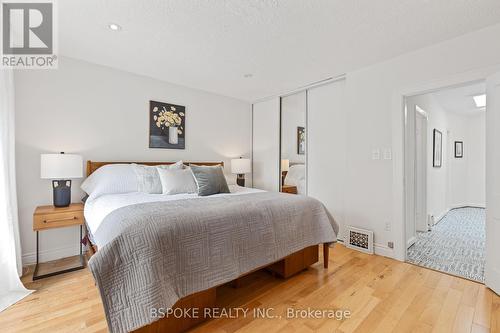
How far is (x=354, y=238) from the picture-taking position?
3.03 meters

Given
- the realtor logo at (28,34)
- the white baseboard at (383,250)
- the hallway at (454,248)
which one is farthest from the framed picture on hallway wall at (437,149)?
Answer: the realtor logo at (28,34)

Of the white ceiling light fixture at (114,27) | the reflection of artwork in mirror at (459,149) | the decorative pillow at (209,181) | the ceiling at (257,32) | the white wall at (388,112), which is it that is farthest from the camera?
the reflection of artwork in mirror at (459,149)

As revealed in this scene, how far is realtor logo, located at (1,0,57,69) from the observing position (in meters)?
1.91

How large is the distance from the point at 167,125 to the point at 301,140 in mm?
2177

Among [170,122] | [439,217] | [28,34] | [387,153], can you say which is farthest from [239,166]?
[439,217]

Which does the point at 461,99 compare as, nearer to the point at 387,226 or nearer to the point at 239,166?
the point at 387,226

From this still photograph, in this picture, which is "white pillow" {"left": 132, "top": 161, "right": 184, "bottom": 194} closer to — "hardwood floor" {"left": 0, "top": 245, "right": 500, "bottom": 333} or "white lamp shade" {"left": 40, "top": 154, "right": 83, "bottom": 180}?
"white lamp shade" {"left": 40, "top": 154, "right": 83, "bottom": 180}

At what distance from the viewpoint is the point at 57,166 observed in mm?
2352

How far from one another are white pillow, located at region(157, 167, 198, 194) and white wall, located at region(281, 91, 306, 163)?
188 centimetres

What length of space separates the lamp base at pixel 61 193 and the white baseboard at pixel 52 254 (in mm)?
601

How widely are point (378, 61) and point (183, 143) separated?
117 inches

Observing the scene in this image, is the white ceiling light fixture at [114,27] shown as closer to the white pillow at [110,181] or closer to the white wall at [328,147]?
the white pillow at [110,181]

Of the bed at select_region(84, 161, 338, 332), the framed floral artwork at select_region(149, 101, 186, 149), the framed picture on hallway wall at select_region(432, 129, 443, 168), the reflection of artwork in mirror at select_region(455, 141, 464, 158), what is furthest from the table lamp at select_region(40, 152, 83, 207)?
the reflection of artwork in mirror at select_region(455, 141, 464, 158)

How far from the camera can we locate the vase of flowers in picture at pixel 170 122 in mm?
3457
